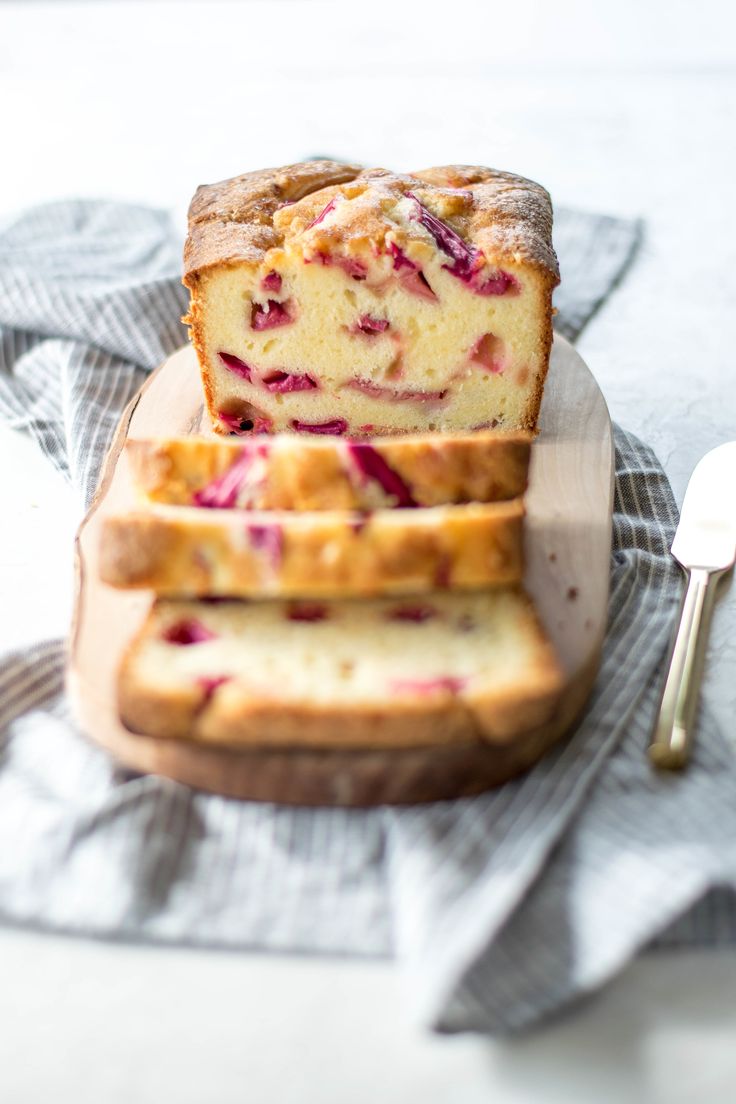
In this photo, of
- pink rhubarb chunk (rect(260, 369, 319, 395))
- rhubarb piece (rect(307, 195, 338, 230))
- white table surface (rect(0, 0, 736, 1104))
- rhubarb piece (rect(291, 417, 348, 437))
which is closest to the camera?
white table surface (rect(0, 0, 736, 1104))

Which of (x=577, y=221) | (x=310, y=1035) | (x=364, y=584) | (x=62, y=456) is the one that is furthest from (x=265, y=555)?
(x=577, y=221)

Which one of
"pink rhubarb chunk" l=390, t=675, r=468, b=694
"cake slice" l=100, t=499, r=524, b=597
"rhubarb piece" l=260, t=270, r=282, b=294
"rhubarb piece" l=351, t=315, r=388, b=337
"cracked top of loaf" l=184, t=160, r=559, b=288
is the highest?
"cracked top of loaf" l=184, t=160, r=559, b=288

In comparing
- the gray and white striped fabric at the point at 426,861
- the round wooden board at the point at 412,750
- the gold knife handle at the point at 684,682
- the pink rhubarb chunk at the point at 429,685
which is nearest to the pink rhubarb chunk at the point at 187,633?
the round wooden board at the point at 412,750

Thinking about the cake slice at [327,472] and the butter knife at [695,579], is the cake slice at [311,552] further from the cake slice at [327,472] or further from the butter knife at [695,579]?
the butter knife at [695,579]

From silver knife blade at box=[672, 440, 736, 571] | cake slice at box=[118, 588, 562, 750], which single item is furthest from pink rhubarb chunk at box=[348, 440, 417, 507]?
silver knife blade at box=[672, 440, 736, 571]

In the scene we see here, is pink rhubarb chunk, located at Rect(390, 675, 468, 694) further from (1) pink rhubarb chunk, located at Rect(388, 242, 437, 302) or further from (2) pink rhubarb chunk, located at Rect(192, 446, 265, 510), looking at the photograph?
(1) pink rhubarb chunk, located at Rect(388, 242, 437, 302)

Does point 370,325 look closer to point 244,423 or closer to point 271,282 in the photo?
point 271,282

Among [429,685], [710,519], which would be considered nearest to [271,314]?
[710,519]

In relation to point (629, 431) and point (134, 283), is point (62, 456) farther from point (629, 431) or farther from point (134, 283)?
point (629, 431)
